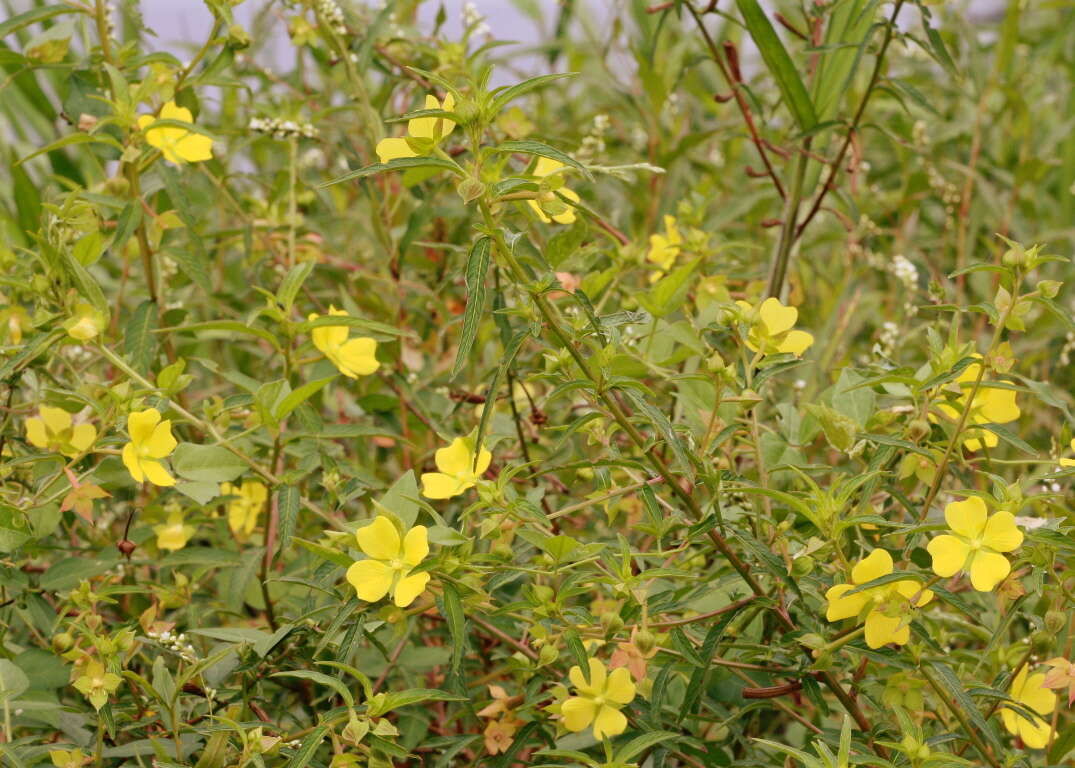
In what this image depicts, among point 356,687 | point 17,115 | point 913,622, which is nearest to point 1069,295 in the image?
point 913,622

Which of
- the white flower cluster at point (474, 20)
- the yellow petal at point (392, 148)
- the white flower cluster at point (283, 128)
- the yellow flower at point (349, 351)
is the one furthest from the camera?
the white flower cluster at point (474, 20)

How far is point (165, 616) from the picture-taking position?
1.19 m

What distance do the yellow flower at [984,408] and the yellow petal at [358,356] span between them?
18.6 inches

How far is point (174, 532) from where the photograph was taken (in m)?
1.04

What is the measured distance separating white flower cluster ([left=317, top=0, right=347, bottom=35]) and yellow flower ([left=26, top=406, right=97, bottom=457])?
1.77 feet

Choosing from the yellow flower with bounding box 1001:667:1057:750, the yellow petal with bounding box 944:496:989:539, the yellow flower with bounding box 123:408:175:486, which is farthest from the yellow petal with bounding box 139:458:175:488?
the yellow flower with bounding box 1001:667:1057:750

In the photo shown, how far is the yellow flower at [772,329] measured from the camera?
0.84 metres

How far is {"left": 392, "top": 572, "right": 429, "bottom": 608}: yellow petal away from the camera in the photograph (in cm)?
73

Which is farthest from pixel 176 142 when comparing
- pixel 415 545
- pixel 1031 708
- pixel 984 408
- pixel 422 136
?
pixel 1031 708

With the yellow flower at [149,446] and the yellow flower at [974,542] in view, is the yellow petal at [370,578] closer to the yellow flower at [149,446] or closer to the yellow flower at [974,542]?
the yellow flower at [149,446]

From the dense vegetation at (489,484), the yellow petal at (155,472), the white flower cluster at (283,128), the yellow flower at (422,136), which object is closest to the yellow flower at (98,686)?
the dense vegetation at (489,484)

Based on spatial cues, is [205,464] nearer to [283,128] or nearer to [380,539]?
[380,539]

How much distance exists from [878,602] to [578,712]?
22 cm

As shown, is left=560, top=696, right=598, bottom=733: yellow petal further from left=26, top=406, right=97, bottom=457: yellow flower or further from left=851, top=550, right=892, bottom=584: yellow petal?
left=26, top=406, right=97, bottom=457: yellow flower
